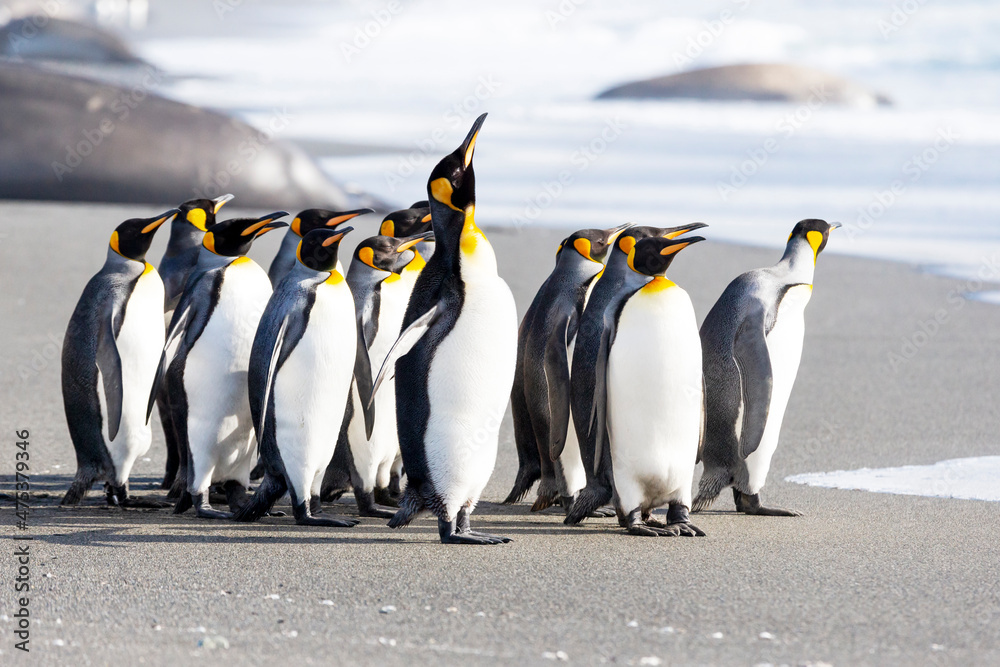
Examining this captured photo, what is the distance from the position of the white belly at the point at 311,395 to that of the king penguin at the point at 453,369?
0.29 m

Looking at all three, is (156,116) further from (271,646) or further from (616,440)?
(271,646)

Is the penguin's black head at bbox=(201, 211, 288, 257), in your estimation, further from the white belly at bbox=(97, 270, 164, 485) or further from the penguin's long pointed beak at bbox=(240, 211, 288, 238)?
the white belly at bbox=(97, 270, 164, 485)

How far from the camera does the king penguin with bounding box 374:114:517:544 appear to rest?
163 inches

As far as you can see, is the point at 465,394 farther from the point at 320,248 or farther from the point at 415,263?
the point at 415,263

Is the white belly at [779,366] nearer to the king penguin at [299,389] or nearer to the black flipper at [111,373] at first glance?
the king penguin at [299,389]

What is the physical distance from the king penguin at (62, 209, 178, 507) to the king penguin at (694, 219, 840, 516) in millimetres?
2045

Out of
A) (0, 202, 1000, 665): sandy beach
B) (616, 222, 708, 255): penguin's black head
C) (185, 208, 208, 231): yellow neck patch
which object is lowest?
(0, 202, 1000, 665): sandy beach

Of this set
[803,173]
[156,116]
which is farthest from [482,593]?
[803,173]

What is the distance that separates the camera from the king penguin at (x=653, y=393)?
4305mm

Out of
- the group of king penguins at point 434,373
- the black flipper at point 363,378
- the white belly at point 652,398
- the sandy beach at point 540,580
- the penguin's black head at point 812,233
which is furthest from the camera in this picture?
the penguin's black head at point 812,233

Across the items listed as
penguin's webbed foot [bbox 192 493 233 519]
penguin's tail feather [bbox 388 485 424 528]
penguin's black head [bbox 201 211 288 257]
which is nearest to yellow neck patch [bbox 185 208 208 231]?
penguin's black head [bbox 201 211 288 257]

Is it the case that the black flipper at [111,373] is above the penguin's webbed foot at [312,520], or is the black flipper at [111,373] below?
above

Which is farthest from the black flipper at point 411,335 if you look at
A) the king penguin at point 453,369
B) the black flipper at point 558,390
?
the black flipper at point 558,390

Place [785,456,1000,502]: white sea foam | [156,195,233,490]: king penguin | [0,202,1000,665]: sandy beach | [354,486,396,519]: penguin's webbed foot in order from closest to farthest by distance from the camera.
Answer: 1. [0,202,1000,665]: sandy beach
2. [354,486,396,519]: penguin's webbed foot
3. [785,456,1000,502]: white sea foam
4. [156,195,233,490]: king penguin
